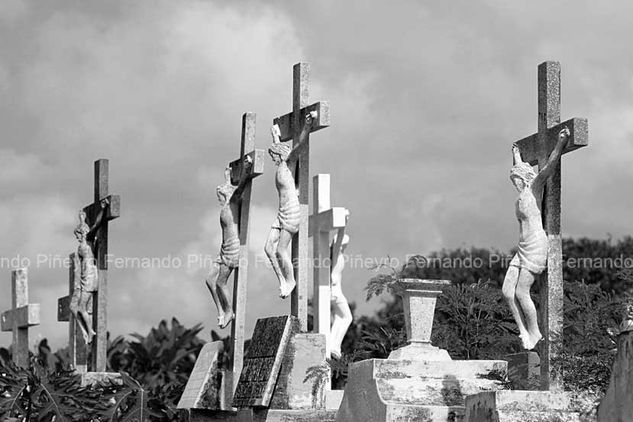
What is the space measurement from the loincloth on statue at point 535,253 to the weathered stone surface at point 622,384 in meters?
1.75

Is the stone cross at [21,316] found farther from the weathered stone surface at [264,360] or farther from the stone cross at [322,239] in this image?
the weathered stone surface at [264,360]

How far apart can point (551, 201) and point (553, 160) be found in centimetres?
37

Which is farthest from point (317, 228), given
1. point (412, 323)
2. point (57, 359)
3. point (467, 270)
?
point (467, 270)

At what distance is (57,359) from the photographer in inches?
1188

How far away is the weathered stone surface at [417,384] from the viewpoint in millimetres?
12328

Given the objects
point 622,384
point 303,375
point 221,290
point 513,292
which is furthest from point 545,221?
point 221,290

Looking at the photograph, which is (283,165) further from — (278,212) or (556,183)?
(556,183)

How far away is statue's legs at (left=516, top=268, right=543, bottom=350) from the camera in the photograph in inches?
475

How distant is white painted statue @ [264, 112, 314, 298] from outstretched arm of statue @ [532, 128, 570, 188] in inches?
147

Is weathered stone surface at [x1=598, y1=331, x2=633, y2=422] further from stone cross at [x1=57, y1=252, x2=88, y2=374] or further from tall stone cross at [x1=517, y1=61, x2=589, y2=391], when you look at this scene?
stone cross at [x1=57, y1=252, x2=88, y2=374]

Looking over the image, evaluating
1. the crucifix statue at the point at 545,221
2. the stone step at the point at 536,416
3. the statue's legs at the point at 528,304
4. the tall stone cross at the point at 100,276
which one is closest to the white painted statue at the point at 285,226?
the crucifix statue at the point at 545,221

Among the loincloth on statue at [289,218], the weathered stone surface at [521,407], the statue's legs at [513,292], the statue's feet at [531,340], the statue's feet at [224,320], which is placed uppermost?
the loincloth on statue at [289,218]

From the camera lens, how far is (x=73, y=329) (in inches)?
847

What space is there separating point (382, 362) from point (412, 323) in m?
0.62
